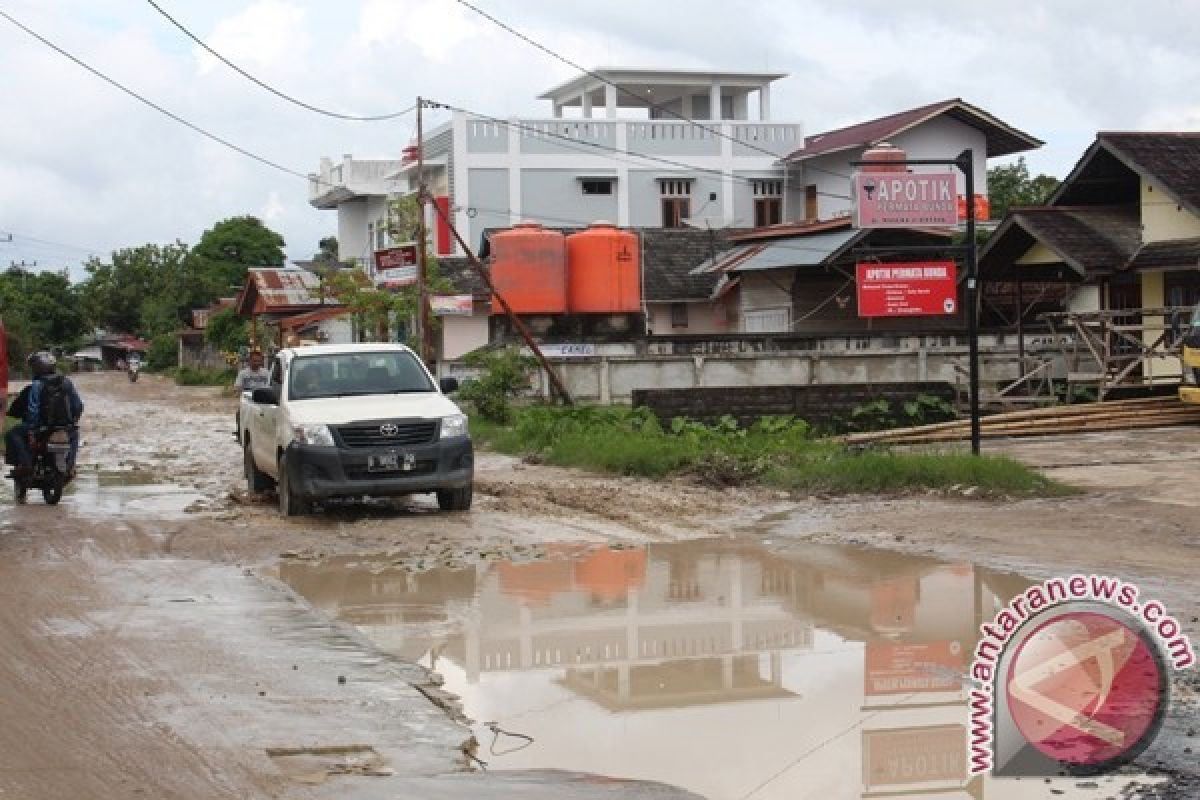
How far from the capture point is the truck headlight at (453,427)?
15.3 metres

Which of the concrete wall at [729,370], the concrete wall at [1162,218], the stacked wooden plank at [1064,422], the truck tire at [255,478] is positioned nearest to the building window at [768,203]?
the concrete wall at [1162,218]

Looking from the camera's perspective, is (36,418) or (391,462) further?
Answer: (36,418)

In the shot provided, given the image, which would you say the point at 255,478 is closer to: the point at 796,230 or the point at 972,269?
the point at 972,269

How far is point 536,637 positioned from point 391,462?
583cm

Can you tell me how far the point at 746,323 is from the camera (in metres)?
43.0

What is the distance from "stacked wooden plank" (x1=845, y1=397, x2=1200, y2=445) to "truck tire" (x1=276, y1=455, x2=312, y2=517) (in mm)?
10538

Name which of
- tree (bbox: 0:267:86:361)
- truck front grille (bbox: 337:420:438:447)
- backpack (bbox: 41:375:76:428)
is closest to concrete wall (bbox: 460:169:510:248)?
backpack (bbox: 41:375:76:428)

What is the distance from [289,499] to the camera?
15.3m

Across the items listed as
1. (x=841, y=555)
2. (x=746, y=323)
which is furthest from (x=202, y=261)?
(x=841, y=555)

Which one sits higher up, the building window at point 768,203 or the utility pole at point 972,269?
the building window at point 768,203

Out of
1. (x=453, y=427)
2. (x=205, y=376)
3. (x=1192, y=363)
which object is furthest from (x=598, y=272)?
(x=205, y=376)

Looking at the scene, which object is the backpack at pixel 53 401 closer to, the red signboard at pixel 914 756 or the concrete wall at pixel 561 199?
the red signboard at pixel 914 756

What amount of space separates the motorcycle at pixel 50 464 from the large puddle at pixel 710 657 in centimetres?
539

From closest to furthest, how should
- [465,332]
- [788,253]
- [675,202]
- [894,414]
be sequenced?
[894,414] → [788,253] → [465,332] → [675,202]
